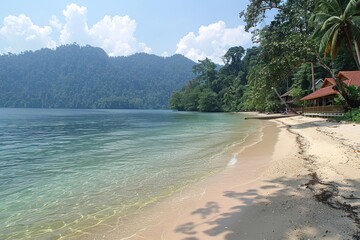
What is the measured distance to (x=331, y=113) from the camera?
3566 cm

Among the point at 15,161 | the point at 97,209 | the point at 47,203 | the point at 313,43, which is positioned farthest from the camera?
the point at 313,43

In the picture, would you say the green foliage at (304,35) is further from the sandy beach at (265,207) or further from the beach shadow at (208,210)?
the beach shadow at (208,210)

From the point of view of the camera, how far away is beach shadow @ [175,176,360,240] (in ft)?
17.3

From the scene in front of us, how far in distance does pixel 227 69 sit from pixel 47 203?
127 metres

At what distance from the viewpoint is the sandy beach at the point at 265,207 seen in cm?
543

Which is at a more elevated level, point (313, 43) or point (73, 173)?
point (313, 43)

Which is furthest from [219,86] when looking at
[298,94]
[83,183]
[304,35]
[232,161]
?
[83,183]

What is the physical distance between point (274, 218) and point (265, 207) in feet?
2.37

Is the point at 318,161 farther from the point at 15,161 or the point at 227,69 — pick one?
the point at 227,69

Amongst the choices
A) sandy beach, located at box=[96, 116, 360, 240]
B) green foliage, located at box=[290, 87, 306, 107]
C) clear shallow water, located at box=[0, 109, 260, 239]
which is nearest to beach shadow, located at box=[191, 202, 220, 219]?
sandy beach, located at box=[96, 116, 360, 240]

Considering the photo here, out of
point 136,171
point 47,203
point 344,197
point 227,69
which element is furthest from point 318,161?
point 227,69

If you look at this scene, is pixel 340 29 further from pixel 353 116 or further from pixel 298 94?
pixel 298 94

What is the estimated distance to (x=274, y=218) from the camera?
19.6ft

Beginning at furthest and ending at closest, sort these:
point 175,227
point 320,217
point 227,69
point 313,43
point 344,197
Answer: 1. point 227,69
2. point 313,43
3. point 344,197
4. point 175,227
5. point 320,217
